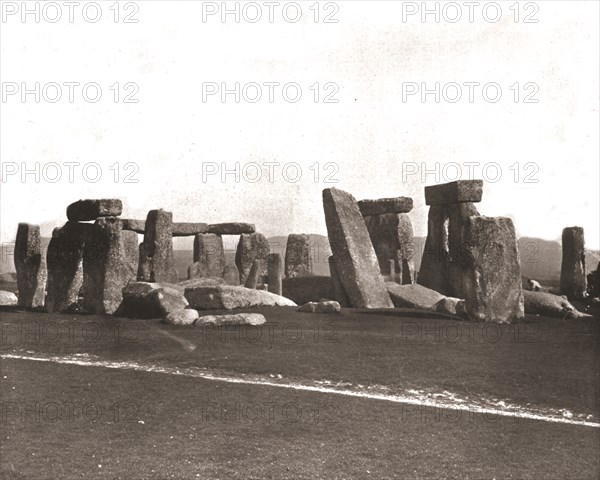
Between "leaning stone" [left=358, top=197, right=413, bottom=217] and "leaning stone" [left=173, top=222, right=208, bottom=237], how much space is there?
676cm

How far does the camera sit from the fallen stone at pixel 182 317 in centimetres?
1261

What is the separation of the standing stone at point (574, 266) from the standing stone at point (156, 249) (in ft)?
37.0

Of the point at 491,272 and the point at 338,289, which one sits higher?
the point at 491,272

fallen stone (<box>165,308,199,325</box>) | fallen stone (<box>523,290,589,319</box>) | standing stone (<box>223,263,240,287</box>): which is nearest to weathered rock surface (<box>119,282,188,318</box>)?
fallen stone (<box>165,308,199,325</box>)

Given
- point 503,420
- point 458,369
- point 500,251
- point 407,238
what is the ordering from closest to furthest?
point 503,420 < point 458,369 < point 500,251 < point 407,238

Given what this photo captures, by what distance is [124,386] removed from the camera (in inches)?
329

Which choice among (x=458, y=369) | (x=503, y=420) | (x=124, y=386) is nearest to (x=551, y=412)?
(x=503, y=420)

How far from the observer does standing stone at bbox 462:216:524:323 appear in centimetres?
1281

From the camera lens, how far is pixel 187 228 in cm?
2528

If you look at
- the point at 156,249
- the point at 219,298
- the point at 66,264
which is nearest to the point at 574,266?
the point at 219,298

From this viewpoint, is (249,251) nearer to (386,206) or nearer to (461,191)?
(386,206)

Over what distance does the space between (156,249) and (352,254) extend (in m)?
7.15

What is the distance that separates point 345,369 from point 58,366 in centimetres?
384

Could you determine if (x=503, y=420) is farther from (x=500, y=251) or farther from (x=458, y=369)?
(x=500, y=251)
